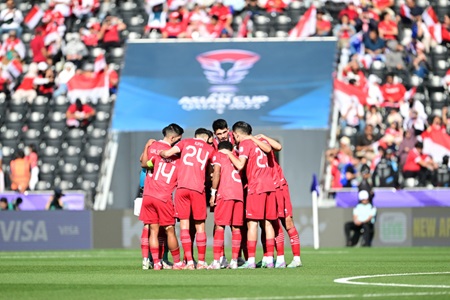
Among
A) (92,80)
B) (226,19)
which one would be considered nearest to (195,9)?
(226,19)

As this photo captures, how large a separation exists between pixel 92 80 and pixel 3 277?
1945 cm

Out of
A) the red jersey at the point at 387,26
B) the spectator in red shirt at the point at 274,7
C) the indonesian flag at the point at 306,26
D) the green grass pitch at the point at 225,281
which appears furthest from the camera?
the spectator in red shirt at the point at 274,7

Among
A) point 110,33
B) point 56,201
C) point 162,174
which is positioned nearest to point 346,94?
point 110,33

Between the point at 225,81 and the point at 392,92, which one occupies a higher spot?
the point at 225,81

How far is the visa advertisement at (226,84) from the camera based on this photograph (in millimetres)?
33625

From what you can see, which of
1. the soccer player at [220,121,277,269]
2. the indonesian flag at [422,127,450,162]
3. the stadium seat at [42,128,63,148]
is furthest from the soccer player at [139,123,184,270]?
the stadium seat at [42,128,63,148]

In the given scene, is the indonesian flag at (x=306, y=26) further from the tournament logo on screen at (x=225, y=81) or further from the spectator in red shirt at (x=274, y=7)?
the tournament logo on screen at (x=225, y=81)

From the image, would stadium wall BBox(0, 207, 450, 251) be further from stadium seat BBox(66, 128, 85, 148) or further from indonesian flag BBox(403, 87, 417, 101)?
indonesian flag BBox(403, 87, 417, 101)

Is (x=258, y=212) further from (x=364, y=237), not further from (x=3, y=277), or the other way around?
(x=364, y=237)

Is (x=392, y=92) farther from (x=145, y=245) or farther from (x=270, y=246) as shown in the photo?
(x=145, y=245)

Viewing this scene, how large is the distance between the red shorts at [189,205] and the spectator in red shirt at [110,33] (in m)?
19.9

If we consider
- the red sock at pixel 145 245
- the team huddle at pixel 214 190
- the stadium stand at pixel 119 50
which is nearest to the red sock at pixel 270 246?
the team huddle at pixel 214 190

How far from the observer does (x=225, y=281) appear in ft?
49.2

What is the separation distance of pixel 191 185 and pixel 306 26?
1886 cm
